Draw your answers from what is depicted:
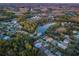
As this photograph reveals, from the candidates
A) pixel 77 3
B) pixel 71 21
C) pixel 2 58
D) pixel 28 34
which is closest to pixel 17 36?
pixel 28 34

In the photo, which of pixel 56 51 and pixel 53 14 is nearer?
pixel 56 51

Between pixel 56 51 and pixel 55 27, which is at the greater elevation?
pixel 55 27

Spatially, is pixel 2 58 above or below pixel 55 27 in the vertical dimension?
below

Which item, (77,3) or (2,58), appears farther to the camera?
(77,3)

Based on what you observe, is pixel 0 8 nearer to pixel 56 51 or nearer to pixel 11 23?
pixel 11 23

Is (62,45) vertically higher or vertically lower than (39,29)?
lower

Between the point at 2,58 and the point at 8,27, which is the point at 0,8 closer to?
the point at 8,27

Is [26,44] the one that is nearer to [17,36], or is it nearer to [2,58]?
[17,36]

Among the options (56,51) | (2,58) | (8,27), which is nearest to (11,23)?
(8,27)

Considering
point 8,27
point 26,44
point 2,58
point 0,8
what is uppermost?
point 0,8
